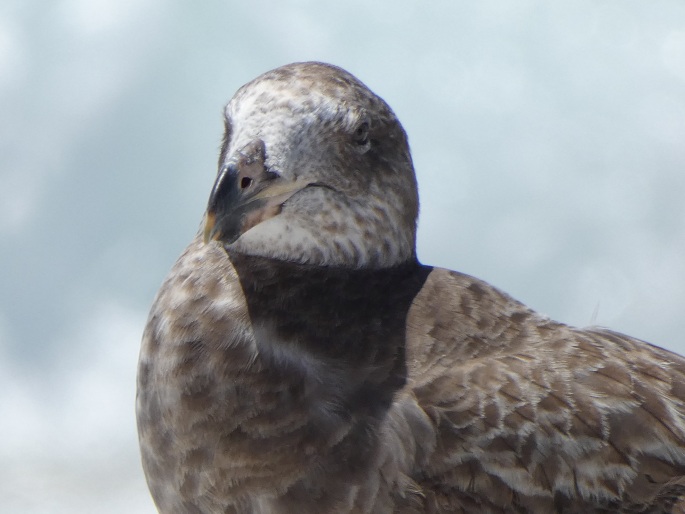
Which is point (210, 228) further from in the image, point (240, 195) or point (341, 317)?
point (341, 317)

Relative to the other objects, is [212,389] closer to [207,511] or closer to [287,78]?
[207,511]

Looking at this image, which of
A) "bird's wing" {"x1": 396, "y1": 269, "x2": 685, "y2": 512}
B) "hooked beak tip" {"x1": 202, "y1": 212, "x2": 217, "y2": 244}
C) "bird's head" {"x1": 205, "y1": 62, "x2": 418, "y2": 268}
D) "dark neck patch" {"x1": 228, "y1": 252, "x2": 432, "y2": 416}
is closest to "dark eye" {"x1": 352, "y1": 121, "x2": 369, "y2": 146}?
"bird's head" {"x1": 205, "y1": 62, "x2": 418, "y2": 268}

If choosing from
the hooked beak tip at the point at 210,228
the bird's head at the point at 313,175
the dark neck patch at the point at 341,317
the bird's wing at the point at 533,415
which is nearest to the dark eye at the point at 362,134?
the bird's head at the point at 313,175

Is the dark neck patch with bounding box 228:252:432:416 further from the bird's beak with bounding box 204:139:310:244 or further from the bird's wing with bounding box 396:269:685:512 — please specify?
the bird's beak with bounding box 204:139:310:244

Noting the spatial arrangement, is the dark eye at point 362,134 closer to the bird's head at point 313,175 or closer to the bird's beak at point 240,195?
the bird's head at point 313,175

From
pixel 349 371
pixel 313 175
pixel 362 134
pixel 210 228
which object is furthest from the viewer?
pixel 362 134

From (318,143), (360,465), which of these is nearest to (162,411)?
(360,465)

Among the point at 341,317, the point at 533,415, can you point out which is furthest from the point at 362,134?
the point at 533,415
